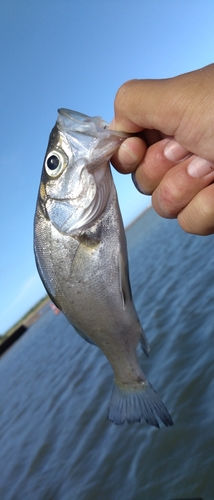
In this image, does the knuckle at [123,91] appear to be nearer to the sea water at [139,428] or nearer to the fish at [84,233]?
the fish at [84,233]

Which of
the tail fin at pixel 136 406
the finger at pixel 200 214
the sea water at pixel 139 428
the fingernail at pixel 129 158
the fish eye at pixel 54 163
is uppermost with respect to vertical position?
the fish eye at pixel 54 163

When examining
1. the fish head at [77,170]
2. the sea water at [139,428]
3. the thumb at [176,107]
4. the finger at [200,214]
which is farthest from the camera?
the sea water at [139,428]

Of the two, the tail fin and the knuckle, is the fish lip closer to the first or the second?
the knuckle

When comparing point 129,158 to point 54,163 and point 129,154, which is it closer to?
point 129,154

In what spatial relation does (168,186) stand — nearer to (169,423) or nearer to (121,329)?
(121,329)

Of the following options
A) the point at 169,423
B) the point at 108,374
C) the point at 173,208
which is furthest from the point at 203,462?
the point at 108,374

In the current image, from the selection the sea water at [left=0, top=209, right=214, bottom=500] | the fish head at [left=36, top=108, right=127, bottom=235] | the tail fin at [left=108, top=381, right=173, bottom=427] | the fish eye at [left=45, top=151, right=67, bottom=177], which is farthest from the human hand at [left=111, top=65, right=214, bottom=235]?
the sea water at [left=0, top=209, right=214, bottom=500]

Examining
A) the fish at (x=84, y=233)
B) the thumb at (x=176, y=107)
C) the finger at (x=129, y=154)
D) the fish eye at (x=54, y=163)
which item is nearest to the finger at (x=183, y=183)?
the thumb at (x=176, y=107)
